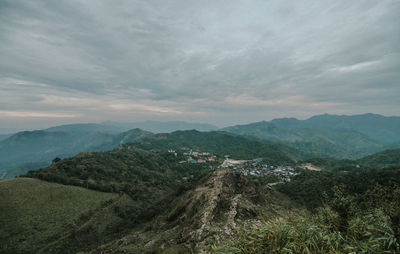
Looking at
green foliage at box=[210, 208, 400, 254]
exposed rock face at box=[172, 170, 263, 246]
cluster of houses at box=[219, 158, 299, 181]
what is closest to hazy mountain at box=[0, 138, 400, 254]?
green foliage at box=[210, 208, 400, 254]

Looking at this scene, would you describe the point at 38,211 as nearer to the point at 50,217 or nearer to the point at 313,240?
the point at 50,217

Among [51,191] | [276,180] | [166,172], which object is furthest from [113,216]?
[276,180]

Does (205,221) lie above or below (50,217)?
above

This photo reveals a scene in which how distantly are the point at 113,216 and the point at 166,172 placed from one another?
80892 millimetres

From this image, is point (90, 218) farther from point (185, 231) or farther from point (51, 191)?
point (185, 231)

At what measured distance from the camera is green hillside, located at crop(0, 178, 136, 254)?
4321cm

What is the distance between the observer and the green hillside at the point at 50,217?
43.2 m

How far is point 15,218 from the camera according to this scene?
4950 centimetres

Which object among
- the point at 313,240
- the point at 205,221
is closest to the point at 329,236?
the point at 313,240

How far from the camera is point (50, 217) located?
53.4 metres

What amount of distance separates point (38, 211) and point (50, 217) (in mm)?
5374

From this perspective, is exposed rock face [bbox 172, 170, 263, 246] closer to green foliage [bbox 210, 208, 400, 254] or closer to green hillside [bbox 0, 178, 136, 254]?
green foliage [bbox 210, 208, 400, 254]

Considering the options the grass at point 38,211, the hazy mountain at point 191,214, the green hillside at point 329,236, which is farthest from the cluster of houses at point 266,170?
the green hillside at point 329,236

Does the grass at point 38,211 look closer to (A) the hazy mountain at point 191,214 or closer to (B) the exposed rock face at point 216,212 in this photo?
(A) the hazy mountain at point 191,214
